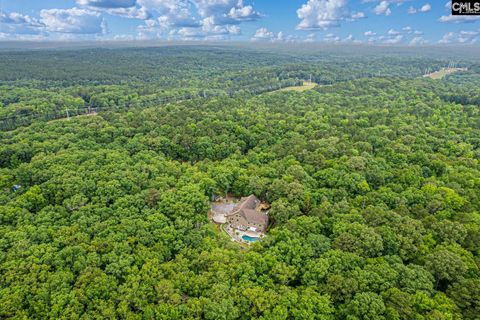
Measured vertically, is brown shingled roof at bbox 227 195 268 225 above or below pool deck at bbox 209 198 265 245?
above

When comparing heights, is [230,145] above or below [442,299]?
above

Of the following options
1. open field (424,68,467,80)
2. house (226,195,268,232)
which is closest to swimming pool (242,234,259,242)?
house (226,195,268,232)

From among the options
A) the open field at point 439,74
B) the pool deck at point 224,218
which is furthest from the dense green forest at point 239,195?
the open field at point 439,74

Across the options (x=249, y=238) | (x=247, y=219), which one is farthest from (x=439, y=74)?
(x=249, y=238)

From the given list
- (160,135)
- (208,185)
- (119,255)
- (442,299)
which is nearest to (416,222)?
(442,299)

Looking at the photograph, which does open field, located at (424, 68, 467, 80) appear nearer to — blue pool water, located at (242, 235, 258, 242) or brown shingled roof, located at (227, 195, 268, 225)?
brown shingled roof, located at (227, 195, 268, 225)

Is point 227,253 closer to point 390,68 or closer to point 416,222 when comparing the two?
point 416,222
